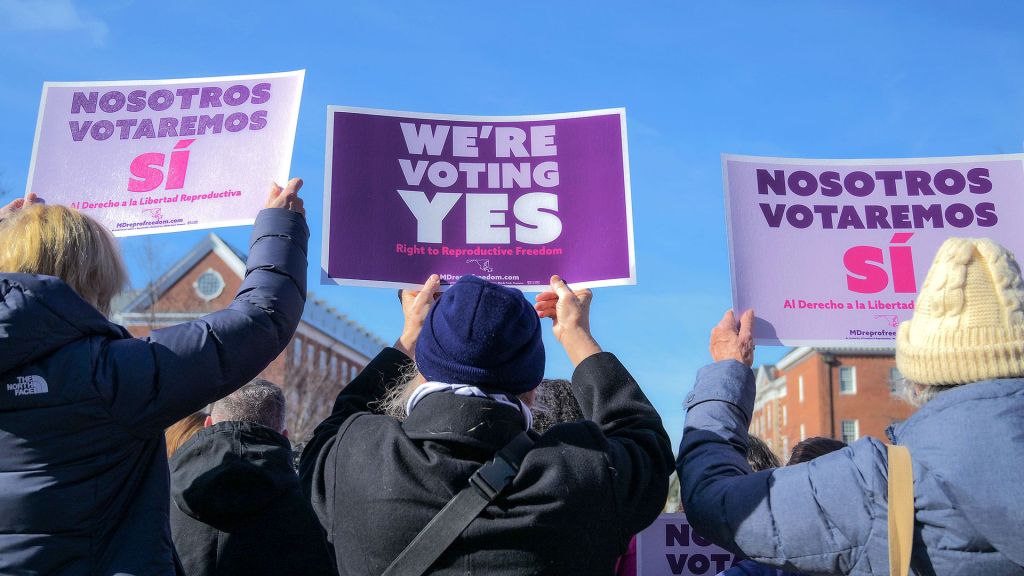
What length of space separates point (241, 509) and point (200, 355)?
1114 millimetres

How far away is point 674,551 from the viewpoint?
173 inches

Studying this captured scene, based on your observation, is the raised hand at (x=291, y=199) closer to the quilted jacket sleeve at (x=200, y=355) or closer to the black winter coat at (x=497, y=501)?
the quilted jacket sleeve at (x=200, y=355)

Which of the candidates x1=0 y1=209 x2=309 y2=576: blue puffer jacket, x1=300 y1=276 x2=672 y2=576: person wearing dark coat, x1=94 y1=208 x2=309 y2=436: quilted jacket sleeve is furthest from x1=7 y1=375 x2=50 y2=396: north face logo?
x1=300 y1=276 x2=672 y2=576: person wearing dark coat

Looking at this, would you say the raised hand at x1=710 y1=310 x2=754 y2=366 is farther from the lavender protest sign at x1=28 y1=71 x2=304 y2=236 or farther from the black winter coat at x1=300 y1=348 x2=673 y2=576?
the lavender protest sign at x1=28 y1=71 x2=304 y2=236

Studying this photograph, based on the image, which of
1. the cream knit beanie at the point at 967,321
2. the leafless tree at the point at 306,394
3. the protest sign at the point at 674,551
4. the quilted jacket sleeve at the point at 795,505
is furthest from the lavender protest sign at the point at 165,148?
the leafless tree at the point at 306,394

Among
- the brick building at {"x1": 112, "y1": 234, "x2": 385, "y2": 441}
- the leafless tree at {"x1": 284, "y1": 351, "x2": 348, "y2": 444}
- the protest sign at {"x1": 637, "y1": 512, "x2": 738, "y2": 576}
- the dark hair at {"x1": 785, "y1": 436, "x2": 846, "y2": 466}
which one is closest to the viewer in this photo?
the dark hair at {"x1": 785, "y1": 436, "x2": 846, "y2": 466}

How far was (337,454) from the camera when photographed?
8.00 feet

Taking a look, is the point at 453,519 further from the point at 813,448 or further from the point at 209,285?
the point at 209,285

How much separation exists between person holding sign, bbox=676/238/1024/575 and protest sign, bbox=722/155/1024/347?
1.47 meters

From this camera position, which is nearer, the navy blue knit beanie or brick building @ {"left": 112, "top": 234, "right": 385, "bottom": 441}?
the navy blue knit beanie

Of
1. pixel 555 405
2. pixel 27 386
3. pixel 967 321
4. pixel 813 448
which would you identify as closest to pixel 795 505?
pixel 967 321

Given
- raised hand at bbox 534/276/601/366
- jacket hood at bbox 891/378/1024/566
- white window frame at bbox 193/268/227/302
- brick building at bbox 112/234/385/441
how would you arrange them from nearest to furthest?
jacket hood at bbox 891/378/1024/566
raised hand at bbox 534/276/601/366
brick building at bbox 112/234/385/441
white window frame at bbox 193/268/227/302

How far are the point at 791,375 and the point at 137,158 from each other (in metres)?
62.7

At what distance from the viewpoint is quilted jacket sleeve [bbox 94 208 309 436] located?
2318 millimetres
